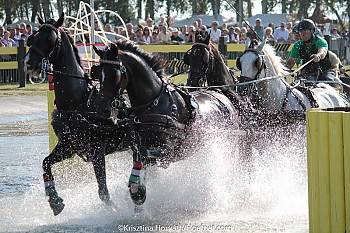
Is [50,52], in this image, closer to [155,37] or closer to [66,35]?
[66,35]

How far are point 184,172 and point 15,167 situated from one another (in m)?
3.93

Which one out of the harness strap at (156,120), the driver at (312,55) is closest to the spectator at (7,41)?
the driver at (312,55)

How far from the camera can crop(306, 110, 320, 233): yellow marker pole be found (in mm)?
7266

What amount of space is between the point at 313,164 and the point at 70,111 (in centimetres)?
328

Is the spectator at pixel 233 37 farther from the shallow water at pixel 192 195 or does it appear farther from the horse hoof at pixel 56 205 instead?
the horse hoof at pixel 56 205

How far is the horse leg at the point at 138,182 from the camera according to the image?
349 inches

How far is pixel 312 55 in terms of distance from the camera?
1246cm

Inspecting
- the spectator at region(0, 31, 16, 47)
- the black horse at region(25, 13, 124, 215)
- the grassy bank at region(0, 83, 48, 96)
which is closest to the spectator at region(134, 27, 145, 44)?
the grassy bank at region(0, 83, 48, 96)

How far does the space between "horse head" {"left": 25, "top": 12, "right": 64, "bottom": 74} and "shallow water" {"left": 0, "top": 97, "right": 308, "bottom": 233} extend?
5.44ft

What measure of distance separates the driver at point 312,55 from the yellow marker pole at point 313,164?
5.23 m

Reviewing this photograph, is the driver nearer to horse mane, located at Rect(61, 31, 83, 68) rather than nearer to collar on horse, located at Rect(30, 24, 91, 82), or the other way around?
horse mane, located at Rect(61, 31, 83, 68)

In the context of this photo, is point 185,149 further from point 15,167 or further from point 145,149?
point 15,167

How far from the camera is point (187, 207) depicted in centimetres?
977

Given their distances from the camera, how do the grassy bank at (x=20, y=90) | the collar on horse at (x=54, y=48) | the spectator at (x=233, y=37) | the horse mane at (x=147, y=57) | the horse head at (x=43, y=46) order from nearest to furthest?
the horse head at (x=43, y=46), the horse mane at (x=147, y=57), the collar on horse at (x=54, y=48), the grassy bank at (x=20, y=90), the spectator at (x=233, y=37)
